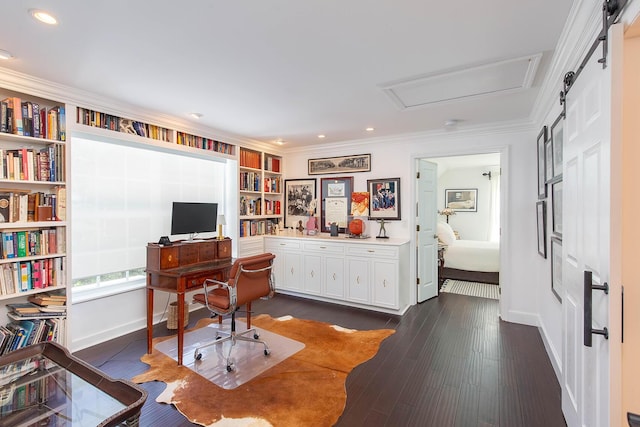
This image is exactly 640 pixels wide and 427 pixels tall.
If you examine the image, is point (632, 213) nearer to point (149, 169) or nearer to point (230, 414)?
point (230, 414)

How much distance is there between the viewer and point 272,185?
520cm

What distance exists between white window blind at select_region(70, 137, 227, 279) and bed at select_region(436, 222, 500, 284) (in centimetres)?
446

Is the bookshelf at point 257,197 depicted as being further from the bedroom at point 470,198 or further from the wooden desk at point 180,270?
the bedroom at point 470,198

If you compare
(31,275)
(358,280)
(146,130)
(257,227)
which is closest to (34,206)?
(31,275)

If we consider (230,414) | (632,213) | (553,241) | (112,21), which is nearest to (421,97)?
(553,241)

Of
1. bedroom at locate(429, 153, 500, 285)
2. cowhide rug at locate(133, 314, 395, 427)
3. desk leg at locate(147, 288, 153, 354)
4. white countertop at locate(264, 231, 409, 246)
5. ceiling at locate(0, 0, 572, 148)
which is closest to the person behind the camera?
ceiling at locate(0, 0, 572, 148)

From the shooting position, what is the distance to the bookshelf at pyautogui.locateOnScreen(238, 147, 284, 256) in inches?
179

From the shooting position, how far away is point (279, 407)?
2041mm

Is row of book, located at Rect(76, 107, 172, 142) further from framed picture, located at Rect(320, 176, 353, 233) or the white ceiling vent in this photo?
the white ceiling vent

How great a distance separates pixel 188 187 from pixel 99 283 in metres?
1.49

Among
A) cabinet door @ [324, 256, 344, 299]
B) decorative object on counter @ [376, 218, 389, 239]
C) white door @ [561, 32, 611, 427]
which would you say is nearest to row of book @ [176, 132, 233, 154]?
cabinet door @ [324, 256, 344, 299]

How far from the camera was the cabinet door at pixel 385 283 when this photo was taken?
150 inches

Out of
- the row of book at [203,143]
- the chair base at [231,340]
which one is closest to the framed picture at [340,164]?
the row of book at [203,143]

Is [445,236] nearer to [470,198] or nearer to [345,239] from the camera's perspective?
[470,198]
